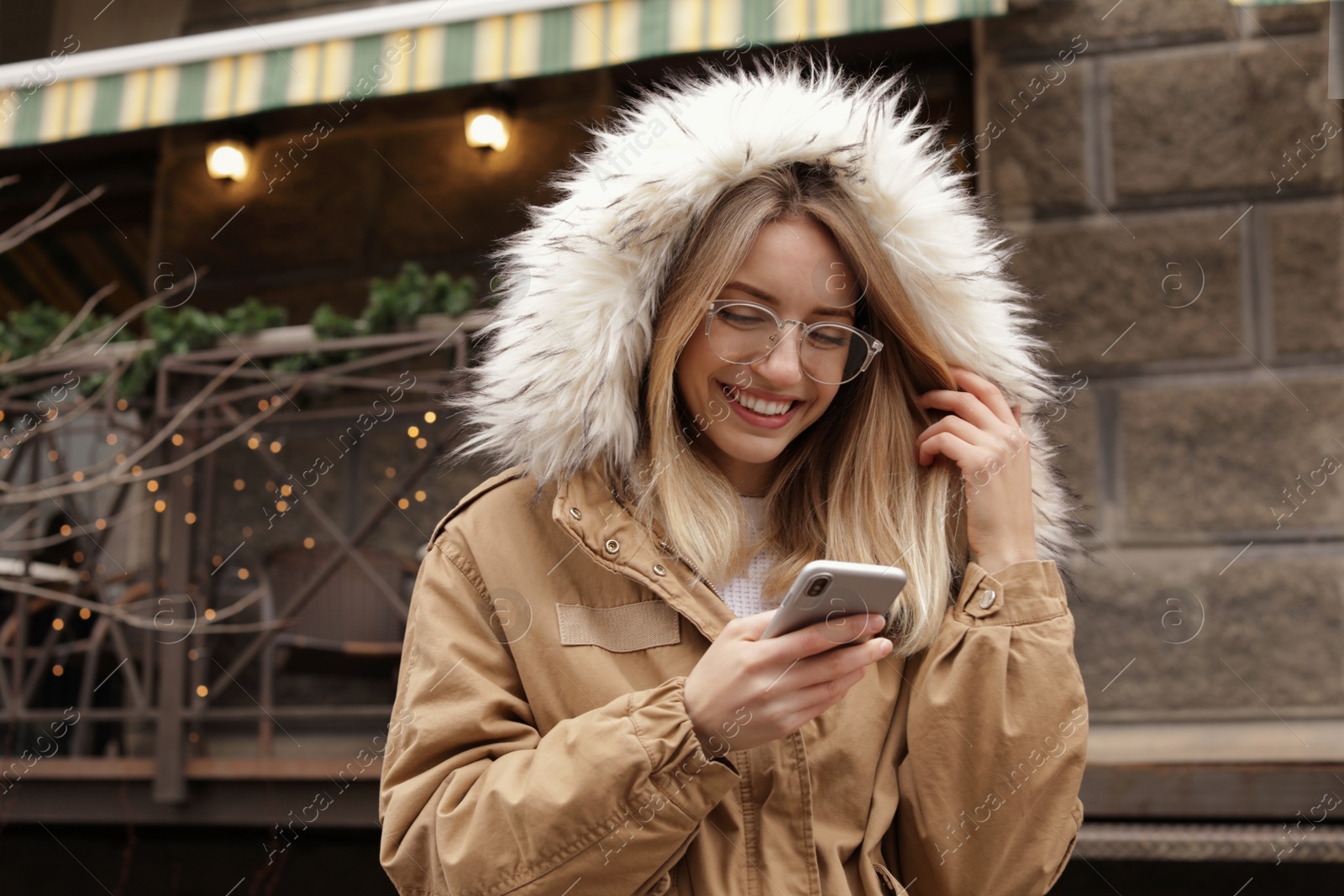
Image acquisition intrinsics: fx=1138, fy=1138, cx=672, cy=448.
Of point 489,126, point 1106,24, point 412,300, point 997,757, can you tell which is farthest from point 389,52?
point 997,757

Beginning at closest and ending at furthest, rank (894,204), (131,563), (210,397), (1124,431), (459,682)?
1. (459,682)
2. (894,204)
3. (1124,431)
4. (210,397)
5. (131,563)

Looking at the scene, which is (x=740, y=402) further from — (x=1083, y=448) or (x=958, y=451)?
(x=1083, y=448)

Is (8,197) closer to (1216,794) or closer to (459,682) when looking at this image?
(459,682)

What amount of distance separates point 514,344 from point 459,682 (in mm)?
586

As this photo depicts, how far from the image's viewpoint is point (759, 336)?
67.4 inches

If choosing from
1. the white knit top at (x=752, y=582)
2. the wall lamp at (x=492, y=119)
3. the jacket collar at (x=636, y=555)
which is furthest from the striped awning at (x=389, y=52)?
the jacket collar at (x=636, y=555)

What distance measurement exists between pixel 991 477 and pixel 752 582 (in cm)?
40

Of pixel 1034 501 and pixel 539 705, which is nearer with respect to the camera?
pixel 539 705

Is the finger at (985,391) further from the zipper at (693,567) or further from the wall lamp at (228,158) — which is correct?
the wall lamp at (228,158)

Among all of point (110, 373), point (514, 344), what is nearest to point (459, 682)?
point (514, 344)

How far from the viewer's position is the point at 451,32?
3789 mm

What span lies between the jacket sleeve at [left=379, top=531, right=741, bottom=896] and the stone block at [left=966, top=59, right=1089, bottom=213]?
9.17 ft

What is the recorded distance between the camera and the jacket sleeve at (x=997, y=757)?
1571 mm

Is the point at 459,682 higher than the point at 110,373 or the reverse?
the reverse
